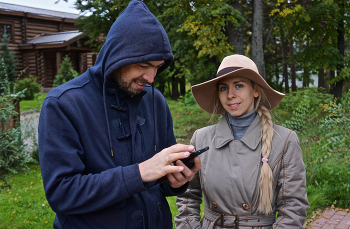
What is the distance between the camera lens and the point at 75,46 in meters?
24.2

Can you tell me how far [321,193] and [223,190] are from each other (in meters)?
3.60

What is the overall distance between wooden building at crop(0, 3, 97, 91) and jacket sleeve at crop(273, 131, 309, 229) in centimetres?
2335

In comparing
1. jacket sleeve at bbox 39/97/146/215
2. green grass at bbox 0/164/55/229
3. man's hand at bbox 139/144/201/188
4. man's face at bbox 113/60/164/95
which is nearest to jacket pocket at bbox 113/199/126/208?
jacket sleeve at bbox 39/97/146/215

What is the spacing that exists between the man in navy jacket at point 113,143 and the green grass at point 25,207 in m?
3.05

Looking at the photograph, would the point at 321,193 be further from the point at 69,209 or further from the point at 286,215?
the point at 69,209

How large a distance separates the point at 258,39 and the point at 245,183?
9323 mm

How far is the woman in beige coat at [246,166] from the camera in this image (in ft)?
7.23

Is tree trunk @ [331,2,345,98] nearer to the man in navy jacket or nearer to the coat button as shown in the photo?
the coat button

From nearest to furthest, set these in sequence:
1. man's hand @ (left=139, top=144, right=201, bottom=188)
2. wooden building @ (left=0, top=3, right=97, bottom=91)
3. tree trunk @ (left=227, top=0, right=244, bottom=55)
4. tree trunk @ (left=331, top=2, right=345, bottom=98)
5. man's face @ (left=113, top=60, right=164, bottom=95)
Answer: man's hand @ (left=139, top=144, right=201, bottom=188)
man's face @ (left=113, top=60, right=164, bottom=95)
tree trunk @ (left=331, top=2, right=345, bottom=98)
tree trunk @ (left=227, top=0, right=244, bottom=55)
wooden building @ (left=0, top=3, right=97, bottom=91)

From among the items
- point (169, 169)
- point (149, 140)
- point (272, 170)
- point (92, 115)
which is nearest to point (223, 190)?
point (272, 170)

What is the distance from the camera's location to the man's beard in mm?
1847

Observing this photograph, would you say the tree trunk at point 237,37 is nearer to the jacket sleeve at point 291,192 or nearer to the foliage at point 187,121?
the foliage at point 187,121

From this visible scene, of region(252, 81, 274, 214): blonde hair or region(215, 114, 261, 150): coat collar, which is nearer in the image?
region(252, 81, 274, 214): blonde hair

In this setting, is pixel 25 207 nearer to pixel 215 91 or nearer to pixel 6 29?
pixel 215 91
